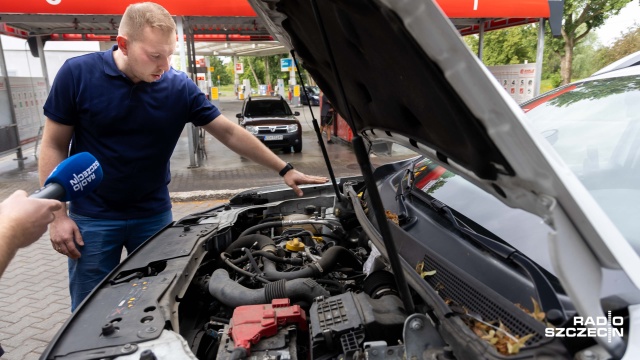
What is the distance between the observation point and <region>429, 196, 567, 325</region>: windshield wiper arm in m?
1.27

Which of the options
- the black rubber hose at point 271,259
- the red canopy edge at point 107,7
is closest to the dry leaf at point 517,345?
the black rubber hose at point 271,259

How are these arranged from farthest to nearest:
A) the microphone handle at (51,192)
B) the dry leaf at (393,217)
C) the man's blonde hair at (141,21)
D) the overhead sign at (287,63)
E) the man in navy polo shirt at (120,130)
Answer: the overhead sign at (287,63) → the man in navy polo shirt at (120,130) → the man's blonde hair at (141,21) → the dry leaf at (393,217) → the microphone handle at (51,192)

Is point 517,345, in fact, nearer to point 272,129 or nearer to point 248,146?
point 248,146

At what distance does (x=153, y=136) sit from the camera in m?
2.61

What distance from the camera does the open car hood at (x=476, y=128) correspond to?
3.18 feet

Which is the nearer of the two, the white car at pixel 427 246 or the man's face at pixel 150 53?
the white car at pixel 427 246

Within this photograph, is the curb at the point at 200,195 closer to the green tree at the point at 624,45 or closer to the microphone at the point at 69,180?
the microphone at the point at 69,180

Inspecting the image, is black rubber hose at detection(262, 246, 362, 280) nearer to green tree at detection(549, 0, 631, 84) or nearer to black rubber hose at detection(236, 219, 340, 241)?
black rubber hose at detection(236, 219, 340, 241)

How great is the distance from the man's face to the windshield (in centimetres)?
202

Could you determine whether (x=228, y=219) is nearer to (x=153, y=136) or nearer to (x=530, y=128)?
(x=153, y=136)

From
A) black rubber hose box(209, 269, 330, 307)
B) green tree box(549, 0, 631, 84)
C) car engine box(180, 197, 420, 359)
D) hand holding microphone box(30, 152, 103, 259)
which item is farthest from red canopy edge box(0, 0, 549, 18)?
green tree box(549, 0, 631, 84)

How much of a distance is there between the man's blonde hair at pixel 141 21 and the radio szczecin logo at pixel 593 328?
7.06 ft

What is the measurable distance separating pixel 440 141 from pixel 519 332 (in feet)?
1.98

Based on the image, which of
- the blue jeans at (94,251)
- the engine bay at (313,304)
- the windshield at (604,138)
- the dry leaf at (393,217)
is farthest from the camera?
the blue jeans at (94,251)
